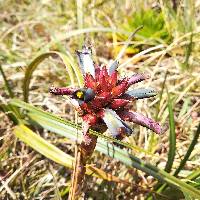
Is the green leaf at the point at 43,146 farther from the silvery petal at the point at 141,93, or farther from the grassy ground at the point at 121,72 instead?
the silvery petal at the point at 141,93

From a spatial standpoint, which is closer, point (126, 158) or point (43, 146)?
point (126, 158)

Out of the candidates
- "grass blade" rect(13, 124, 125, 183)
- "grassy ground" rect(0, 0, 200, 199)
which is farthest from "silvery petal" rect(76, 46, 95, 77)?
"grass blade" rect(13, 124, 125, 183)

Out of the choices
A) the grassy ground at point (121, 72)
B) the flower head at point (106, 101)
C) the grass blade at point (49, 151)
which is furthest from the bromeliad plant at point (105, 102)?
the grass blade at point (49, 151)

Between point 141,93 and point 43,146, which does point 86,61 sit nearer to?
point 141,93

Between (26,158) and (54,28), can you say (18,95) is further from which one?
(54,28)

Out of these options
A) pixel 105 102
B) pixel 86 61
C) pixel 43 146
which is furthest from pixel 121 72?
pixel 105 102

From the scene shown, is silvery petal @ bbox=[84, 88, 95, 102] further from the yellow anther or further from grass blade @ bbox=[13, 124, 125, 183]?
grass blade @ bbox=[13, 124, 125, 183]
